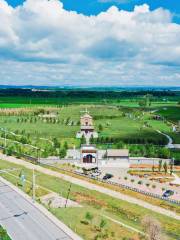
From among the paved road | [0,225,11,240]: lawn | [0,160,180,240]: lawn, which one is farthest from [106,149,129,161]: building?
[0,225,11,240]: lawn

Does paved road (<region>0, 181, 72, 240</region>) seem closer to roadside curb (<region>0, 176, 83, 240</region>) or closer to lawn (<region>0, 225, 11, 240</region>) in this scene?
roadside curb (<region>0, 176, 83, 240</region>)

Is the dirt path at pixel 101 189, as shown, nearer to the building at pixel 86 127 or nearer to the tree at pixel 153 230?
the tree at pixel 153 230

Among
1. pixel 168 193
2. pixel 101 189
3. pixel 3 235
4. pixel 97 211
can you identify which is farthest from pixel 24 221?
pixel 168 193

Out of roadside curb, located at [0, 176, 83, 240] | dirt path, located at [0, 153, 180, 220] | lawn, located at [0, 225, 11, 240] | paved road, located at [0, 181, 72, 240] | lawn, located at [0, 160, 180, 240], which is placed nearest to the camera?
lawn, located at [0, 225, 11, 240]

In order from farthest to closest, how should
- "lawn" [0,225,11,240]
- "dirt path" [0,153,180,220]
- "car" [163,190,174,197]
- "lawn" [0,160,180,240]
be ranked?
"car" [163,190,174,197] < "dirt path" [0,153,180,220] < "lawn" [0,160,180,240] < "lawn" [0,225,11,240]

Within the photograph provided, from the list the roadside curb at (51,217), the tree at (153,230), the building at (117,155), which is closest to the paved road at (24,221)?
the roadside curb at (51,217)

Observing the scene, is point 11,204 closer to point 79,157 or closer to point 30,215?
point 30,215
